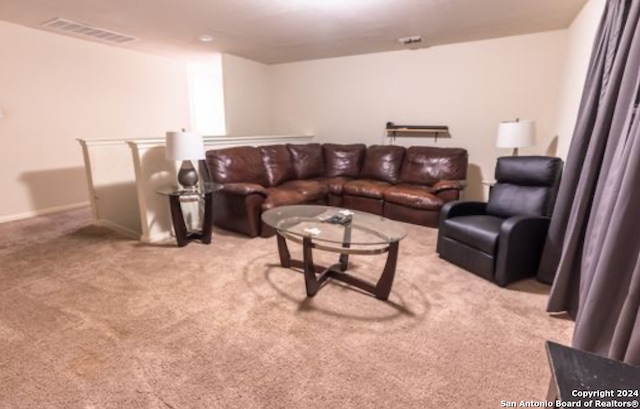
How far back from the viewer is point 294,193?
3.90 m

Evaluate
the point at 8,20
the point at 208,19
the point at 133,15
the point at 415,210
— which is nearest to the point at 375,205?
the point at 415,210

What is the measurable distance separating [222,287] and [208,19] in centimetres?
270

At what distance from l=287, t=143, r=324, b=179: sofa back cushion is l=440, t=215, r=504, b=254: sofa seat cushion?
7.80 feet

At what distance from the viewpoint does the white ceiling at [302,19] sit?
9.82ft

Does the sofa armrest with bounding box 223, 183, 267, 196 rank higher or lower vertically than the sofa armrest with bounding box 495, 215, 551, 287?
higher

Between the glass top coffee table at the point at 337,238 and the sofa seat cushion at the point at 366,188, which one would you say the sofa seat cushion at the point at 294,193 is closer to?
the sofa seat cushion at the point at 366,188

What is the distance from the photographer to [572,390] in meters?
0.80

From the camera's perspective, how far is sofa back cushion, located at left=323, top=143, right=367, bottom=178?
4.96m

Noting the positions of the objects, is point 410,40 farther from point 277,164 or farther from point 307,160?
Result: point 277,164

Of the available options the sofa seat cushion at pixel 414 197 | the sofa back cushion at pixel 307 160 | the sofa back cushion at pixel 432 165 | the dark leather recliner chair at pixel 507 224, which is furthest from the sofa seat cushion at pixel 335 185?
the dark leather recliner chair at pixel 507 224

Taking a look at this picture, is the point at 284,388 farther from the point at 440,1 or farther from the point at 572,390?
the point at 440,1

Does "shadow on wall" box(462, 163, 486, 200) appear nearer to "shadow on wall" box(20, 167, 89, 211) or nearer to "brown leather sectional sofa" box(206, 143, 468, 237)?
"brown leather sectional sofa" box(206, 143, 468, 237)

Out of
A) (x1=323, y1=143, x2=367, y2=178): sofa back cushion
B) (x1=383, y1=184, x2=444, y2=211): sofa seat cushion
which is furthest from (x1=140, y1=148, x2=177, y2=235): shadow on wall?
(x1=383, y1=184, x2=444, y2=211): sofa seat cushion

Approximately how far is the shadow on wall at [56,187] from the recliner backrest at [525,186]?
526 centimetres
